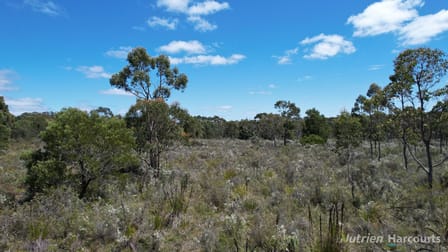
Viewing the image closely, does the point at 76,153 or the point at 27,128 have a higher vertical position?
the point at 27,128

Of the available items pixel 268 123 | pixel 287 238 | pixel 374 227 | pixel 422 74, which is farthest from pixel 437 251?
pixel 268 123

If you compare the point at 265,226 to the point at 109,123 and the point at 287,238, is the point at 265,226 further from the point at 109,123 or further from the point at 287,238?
the point at 109,123

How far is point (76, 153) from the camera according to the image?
24.0 feet

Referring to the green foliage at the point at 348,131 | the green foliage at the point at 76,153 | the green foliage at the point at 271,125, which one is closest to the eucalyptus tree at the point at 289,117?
the green foliage at the point at 271,125

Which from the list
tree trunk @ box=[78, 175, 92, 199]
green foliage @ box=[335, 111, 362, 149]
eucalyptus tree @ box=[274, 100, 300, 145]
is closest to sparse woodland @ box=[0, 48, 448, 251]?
tree trunk @ box=[78, 175, 92, 199]

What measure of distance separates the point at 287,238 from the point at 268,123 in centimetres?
2771

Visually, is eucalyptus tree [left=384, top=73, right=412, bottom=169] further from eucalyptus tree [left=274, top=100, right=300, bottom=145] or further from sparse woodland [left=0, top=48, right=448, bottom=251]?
eucalyptus tree [left=274, top=100, right=300, bottom=145]

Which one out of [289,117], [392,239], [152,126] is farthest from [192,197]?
[289,117]

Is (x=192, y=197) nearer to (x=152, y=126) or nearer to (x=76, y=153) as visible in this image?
(x=76, y=153)

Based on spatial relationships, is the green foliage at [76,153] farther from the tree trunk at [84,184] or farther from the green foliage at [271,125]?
the green foliage at [271,125]

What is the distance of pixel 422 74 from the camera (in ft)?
25.7

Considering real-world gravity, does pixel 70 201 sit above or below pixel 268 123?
below

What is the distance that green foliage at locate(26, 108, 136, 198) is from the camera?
6965mm

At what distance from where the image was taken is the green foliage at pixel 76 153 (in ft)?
22.9
